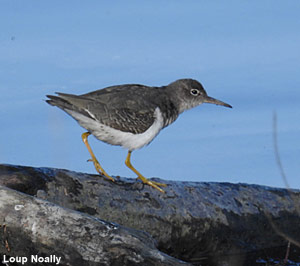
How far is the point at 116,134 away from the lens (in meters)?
8.42

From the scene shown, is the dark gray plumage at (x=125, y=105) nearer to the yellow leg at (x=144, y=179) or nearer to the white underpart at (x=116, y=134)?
the white underpart at (x=116, y=134)

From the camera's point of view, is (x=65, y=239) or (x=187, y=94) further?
(x=187, y=94)

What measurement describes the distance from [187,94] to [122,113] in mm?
1653

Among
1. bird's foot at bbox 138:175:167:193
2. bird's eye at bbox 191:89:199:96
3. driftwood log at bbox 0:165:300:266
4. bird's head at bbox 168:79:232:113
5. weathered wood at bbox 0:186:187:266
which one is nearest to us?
weathered wood at bbox 0:186:187:266

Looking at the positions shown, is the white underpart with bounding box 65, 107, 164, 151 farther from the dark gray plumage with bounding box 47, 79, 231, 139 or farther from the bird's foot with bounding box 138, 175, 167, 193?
the bird's foot with bounding box 138, 175, 167, 193

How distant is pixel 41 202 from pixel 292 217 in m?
4.35

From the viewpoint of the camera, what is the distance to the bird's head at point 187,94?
967 cm

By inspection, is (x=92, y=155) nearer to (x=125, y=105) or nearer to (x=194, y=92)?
(x=125, y=105)

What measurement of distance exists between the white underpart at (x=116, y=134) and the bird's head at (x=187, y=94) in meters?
1.12

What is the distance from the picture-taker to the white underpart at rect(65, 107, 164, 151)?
8352 mm

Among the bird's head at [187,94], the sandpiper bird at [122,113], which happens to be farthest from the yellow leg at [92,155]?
the bird's head at [187,94]

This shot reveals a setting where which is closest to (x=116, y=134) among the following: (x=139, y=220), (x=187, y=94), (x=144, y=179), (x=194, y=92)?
(x=144, y=179)

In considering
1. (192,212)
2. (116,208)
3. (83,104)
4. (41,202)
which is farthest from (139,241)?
(83,104)

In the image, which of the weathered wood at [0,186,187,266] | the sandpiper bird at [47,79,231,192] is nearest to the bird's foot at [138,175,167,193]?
the sandpiper bird at [47,79,231,192]
